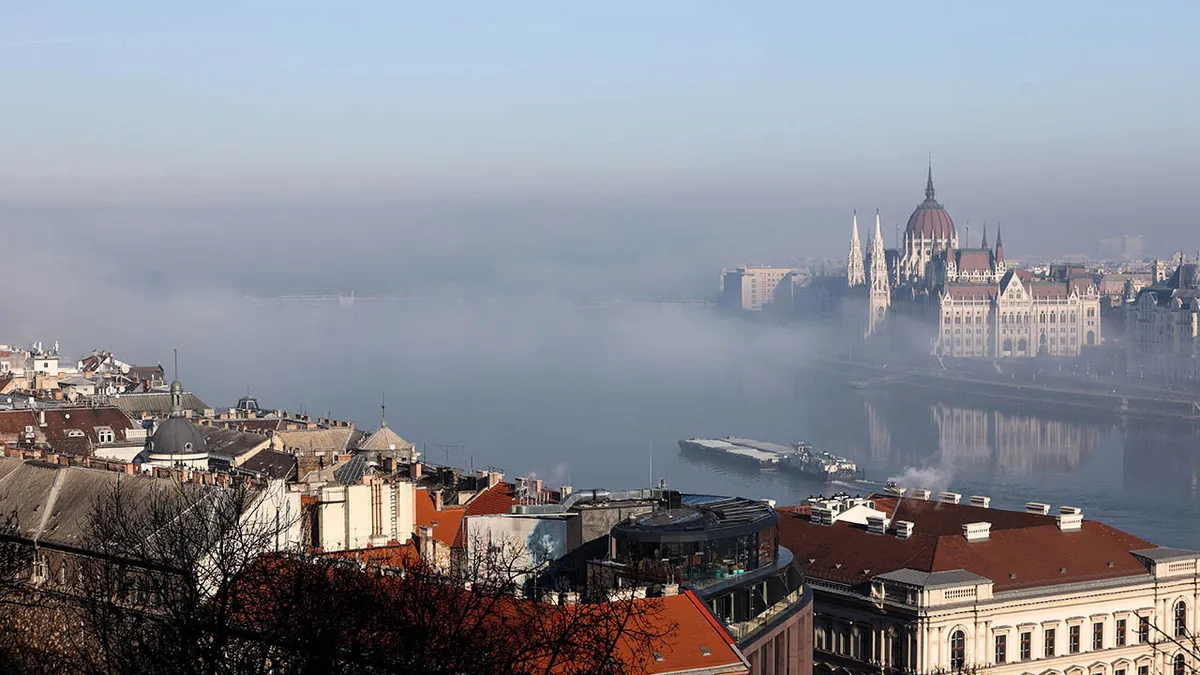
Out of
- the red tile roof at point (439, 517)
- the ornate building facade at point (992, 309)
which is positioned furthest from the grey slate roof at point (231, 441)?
the ornate building facade at point (992, 309)

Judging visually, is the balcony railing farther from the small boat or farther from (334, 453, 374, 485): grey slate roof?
the small boat

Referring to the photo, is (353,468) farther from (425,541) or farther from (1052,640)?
(1052,640)

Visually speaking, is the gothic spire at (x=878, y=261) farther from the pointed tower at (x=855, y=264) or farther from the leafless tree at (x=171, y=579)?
the leafless tree at (x=171, y=579)

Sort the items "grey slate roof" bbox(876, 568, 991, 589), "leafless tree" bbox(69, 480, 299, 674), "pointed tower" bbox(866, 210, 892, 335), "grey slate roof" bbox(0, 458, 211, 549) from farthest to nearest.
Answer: "pointed tower" bbox(866, 210, 892, 335) → "grey slate roof" bbox(876, 568, 991, 589) → "grey slate roof" bbox(0, 458, 211, 549) → "leafless tree" bbox(69, 480, 299, 674)

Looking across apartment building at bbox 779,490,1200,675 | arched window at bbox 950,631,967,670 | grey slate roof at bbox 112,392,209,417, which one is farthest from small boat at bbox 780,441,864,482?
arched window at bbox 950,631,967,670

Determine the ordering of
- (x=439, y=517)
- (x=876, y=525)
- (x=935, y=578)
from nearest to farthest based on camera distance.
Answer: (x=439, y=517)
(x=935, y=578)
(x=876, y=525)

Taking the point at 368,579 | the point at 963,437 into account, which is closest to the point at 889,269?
the point at 963,437

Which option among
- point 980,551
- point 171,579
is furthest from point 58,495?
point 980,551

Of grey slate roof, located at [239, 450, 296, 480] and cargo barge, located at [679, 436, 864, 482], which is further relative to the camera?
cargo barge, located at [679, 436, 864, 482]
